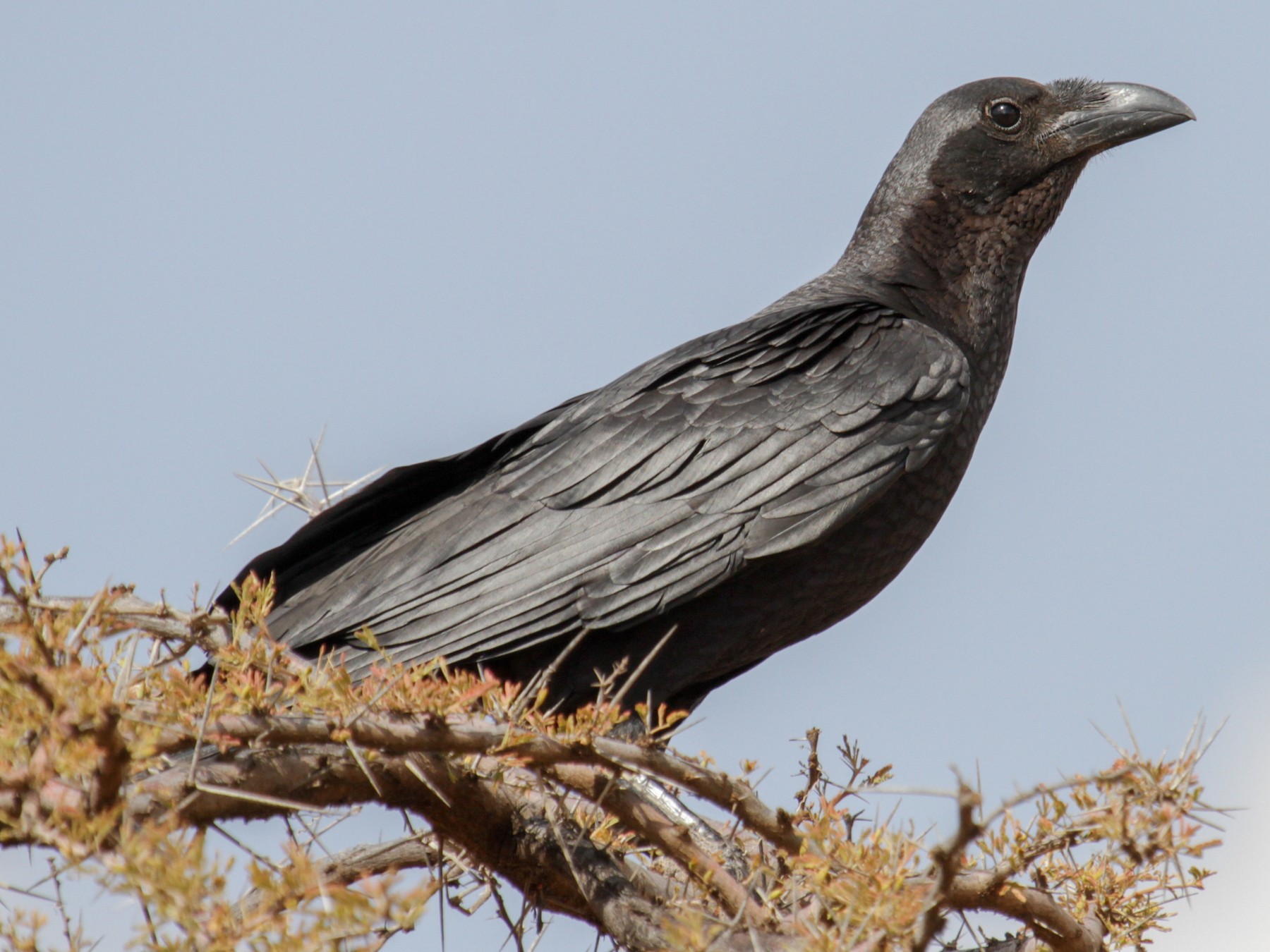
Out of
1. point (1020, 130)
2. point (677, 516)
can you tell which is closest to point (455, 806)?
point (677, 516)

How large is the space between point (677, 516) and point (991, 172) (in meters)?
2.13

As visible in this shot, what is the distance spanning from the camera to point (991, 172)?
5.27 m

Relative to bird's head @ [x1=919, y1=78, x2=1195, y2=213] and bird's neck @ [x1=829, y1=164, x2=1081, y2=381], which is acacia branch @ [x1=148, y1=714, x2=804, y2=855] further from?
bird's head @ [x1=919, y1=78, x2=1195, y2=213]

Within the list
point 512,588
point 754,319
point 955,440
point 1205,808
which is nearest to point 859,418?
point 955,440

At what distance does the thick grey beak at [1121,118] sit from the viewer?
5.27 m

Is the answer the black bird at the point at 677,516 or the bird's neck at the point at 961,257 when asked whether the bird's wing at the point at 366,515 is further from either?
the bird's neck at the point at 961,257

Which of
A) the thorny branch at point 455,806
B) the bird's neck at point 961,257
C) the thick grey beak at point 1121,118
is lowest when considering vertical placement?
the thorny branch at point 455,806

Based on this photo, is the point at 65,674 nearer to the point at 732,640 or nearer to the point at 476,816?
the point at 476,816

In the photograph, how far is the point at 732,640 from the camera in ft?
13.6

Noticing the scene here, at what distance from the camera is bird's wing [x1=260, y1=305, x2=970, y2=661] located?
398cm

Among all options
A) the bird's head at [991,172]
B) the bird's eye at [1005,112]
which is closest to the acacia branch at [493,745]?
the bird's head at [991,172]

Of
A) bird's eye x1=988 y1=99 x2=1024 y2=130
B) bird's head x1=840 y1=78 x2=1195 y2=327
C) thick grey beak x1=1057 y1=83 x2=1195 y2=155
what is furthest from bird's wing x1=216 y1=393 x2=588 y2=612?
thick grey beak x1=1057 y1=83 x2=1195 y2=155

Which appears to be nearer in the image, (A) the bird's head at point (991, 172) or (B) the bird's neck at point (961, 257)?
(B) the bird's neck at point (961, 257)

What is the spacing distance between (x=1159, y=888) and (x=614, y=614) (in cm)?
161
